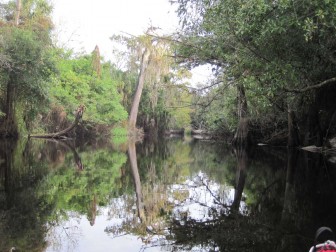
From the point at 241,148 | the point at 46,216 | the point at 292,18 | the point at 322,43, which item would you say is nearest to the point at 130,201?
the point at 46,216

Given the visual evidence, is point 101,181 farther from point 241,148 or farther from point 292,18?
point 241,148

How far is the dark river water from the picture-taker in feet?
13.4

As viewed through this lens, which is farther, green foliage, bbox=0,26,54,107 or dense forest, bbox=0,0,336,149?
green foliage, bbox=0,26,54,107

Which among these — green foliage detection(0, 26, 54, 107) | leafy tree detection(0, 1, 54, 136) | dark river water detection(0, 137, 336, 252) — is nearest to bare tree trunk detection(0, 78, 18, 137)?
leafy tree detection(0, 1, 54, 136)

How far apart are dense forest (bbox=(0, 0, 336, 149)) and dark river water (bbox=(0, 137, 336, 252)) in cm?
285

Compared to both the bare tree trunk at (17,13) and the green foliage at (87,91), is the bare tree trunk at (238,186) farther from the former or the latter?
the green foliage at (87,91)

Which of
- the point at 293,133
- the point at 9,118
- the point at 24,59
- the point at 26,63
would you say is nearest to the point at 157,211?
the point at 24,59

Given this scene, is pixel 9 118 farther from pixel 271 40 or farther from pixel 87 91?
pixel 271 40

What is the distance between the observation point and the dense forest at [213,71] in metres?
8.30

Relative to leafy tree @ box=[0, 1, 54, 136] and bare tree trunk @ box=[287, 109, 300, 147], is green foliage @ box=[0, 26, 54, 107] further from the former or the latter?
bare tree trunk @ box=[287, 109, 300, 147]

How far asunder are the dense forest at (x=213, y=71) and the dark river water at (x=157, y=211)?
285 cm

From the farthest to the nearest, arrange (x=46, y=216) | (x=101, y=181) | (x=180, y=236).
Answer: (x=101, y=181) → (x=46, y=216) → (x=180, y=236)

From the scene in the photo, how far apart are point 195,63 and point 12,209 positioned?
1244 cm

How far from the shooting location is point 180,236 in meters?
4.49
